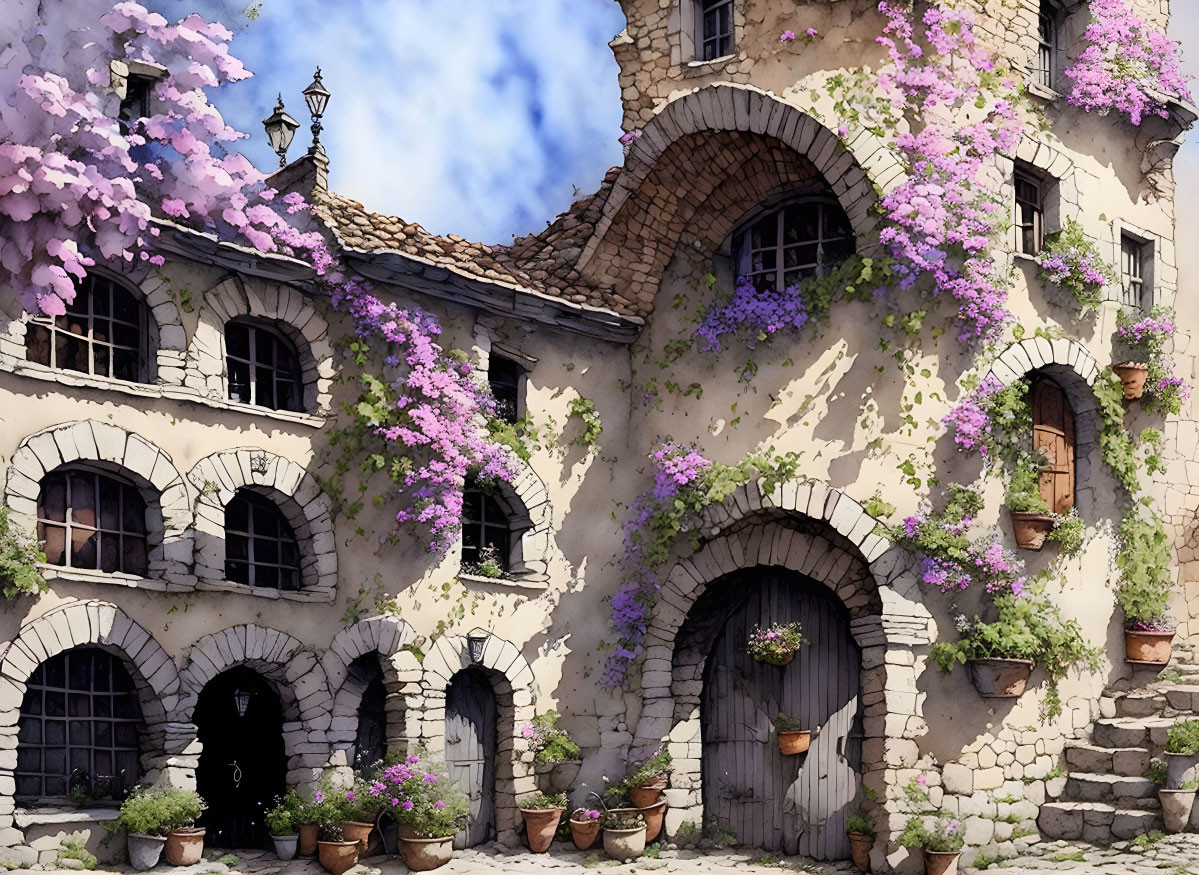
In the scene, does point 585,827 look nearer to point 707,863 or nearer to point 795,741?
point 707,863

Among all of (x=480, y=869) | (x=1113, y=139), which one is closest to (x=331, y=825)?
(x=480, y=869)

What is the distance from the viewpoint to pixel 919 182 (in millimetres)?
13945

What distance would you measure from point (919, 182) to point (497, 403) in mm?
4596

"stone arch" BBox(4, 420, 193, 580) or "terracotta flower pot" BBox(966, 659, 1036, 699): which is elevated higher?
"stone arch" BBox(4, 420, 193, 580)

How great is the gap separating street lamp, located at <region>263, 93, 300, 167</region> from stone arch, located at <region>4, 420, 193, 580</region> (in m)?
4.21

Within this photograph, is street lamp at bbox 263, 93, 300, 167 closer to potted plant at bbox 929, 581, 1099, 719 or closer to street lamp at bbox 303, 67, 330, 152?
street lamp at bbox 303, 67, 330, 152

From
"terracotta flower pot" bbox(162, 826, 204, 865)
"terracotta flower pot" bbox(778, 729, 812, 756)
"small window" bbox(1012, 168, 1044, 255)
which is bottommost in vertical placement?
"terracotta flower pot" bbox(162, 826, 204, 865)

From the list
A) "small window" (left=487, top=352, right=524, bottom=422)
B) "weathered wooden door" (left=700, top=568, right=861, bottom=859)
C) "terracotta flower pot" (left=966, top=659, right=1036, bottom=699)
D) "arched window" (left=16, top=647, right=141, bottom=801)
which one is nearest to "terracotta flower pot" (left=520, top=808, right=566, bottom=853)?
"weathered wooden door" (left=700, top=568, right=861, bottom=859)

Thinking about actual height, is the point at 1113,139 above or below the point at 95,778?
above

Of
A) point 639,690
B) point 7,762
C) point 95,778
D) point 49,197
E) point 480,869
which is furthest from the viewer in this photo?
point 639,690

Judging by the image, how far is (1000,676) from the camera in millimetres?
13391

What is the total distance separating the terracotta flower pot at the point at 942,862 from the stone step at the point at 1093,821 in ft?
4.04

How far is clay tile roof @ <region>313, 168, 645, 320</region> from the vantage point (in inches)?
557

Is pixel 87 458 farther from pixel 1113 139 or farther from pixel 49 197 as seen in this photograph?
pixel 1113 139
